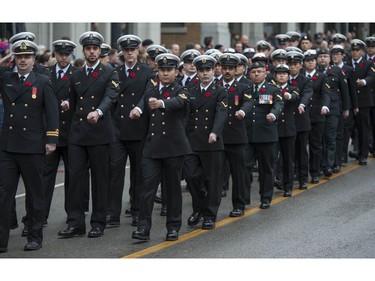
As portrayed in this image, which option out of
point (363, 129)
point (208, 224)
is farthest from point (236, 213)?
point (363, 129)

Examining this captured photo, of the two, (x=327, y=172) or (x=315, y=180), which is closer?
(x=315, y=180)

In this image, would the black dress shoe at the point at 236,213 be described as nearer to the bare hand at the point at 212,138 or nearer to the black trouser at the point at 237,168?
the black trouser at the point at 237,168

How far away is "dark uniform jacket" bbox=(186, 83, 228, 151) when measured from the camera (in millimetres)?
12141

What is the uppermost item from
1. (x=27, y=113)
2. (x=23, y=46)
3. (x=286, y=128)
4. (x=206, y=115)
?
(x=23, y=46)

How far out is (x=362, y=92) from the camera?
18031mm

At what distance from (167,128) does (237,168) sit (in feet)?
6.12

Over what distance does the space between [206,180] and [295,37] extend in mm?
7737

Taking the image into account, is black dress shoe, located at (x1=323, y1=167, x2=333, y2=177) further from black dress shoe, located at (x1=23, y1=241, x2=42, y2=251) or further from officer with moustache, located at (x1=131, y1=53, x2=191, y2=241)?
black dress shoe, located at (x1=23, y1=241, x2=42, y2=251)

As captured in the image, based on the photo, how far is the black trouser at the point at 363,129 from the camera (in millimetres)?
17797

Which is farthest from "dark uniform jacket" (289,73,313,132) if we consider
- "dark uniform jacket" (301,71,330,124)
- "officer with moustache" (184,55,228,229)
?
"officer with moustache" (184,55,228,229)

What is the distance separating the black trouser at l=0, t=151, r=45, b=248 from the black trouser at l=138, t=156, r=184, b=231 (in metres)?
1.11

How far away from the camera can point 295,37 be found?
19.5m

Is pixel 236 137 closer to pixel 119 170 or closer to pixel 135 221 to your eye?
pixel 119 170

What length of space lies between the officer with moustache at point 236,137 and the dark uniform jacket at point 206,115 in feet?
1.87
